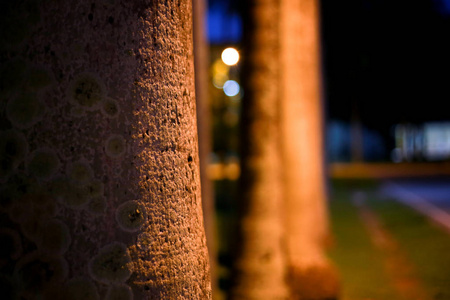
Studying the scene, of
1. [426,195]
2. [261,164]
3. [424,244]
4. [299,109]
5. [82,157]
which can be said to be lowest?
Result: [426,195]

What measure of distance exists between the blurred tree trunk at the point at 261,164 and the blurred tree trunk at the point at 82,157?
11.2 feet

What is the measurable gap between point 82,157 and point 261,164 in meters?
3.62

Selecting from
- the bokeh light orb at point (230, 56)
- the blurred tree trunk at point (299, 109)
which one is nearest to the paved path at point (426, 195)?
the blurred tree trunk at point (299, 109)

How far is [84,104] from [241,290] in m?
3.93

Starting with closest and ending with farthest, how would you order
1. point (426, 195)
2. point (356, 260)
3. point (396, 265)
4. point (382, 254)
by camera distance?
point (396, 265), point (356, 260), point (382, 254), point (426, 195)

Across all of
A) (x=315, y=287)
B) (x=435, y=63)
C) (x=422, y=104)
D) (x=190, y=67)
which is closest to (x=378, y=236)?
(x=315, y=287)

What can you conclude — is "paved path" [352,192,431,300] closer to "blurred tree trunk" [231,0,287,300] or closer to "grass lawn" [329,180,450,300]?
"grass lawn" [329,180,450,300]

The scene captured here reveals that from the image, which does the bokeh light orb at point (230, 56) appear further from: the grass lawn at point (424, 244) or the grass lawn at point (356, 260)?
the grass lawn at point (424, 244)

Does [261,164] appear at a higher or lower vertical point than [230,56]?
lower

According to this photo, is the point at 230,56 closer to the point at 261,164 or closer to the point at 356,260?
the point at 356,260

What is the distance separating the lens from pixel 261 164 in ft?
18.1

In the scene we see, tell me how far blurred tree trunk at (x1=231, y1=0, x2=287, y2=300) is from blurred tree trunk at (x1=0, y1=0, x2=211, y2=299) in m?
3.42

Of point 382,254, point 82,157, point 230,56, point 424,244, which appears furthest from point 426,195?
point 82,157

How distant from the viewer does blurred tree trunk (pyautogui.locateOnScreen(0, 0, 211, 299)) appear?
2.01 meters
